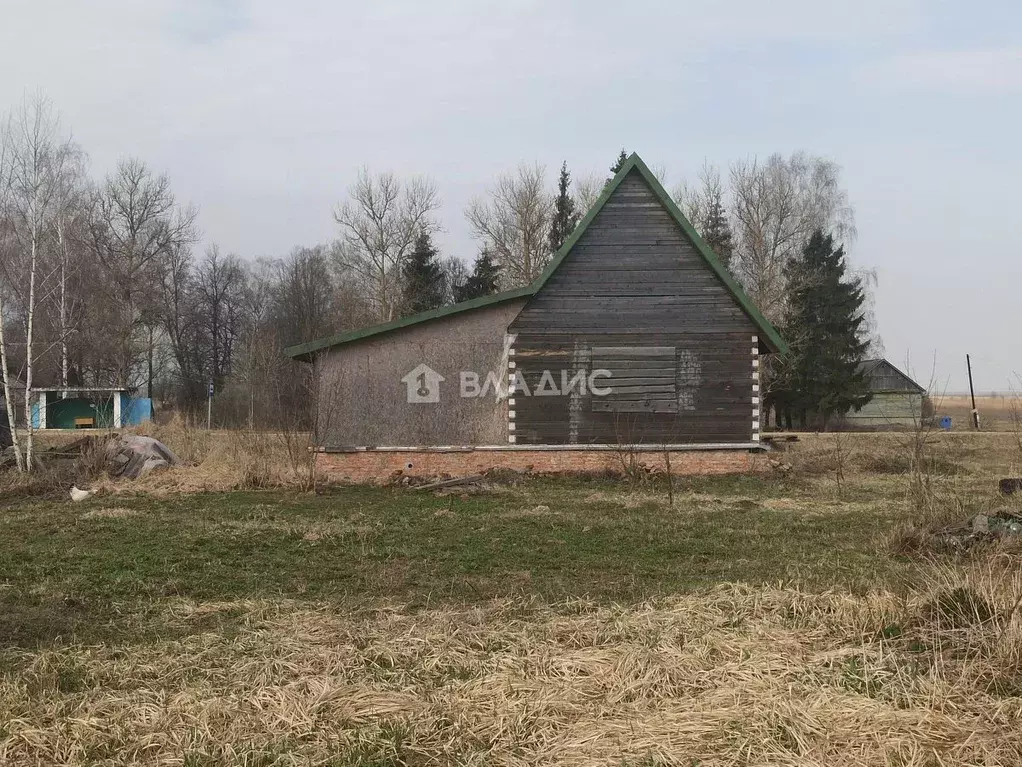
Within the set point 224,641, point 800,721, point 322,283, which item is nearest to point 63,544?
point 224,641

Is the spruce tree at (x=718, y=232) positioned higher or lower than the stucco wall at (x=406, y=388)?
higher

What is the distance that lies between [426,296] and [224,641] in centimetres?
4387

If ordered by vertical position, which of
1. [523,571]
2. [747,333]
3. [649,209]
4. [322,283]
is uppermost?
[322,283]

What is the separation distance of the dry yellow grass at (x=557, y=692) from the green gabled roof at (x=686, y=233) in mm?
13945

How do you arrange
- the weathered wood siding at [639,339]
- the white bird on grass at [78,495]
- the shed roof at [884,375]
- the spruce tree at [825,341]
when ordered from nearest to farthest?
1. the white bird on grass at [78,495]
2. the weathered wood siding at [639,339]
3. the spruce tree at [825,341]
4. the shed roof at [884,375]

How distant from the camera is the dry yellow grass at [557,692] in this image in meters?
4.07

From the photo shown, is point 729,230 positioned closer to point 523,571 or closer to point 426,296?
point 426,296

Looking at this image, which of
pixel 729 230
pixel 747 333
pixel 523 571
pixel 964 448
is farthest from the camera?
pixel 729 230

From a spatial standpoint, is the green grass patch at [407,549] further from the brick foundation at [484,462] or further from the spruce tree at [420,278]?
the spruce tree at [420,278]

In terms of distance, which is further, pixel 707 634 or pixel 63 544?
pixel 63 544

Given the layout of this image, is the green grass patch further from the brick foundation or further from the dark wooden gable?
the dark wooden gable

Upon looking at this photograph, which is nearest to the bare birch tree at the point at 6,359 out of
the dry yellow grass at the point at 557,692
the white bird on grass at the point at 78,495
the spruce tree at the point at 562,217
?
the white bird on grass at the point at 78,495

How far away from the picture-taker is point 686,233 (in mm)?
19891

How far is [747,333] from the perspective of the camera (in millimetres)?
19906
